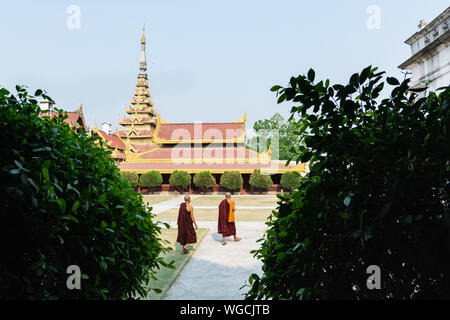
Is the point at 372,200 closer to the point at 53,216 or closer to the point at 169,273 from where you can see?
the point at 53,216

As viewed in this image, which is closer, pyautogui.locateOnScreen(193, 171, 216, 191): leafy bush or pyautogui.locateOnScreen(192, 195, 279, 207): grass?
pyautogui.locateOnScreen(192, 195, 279, 207): grass

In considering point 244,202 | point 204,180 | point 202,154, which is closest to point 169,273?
point 244,202

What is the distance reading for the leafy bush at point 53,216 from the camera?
1350mm

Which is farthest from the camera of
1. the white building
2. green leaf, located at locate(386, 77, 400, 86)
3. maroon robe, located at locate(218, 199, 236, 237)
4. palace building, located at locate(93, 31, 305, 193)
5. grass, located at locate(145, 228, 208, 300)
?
palace building, located at locate(93, 31, 305, 193)

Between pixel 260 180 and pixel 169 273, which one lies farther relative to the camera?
pixel 260 180

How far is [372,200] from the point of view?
1.31 metres

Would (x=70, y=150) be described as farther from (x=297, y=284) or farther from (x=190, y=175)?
(x=190, y=175)

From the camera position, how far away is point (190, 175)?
99.9 feet

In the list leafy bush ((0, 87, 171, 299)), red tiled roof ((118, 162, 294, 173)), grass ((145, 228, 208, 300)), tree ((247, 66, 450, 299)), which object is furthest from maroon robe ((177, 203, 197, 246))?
red tiled roof ((118, 162, 294, 173))

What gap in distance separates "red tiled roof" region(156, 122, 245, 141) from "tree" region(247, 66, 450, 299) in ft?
106

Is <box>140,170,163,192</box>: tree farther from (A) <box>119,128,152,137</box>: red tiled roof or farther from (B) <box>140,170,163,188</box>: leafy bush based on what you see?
(A) <box>119,128,152,137</box>: red tiled roof

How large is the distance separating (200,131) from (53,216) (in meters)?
34.0

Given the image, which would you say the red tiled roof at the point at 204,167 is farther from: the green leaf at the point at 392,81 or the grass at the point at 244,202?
the green leaf at the point at 392,81

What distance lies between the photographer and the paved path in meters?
4.51
